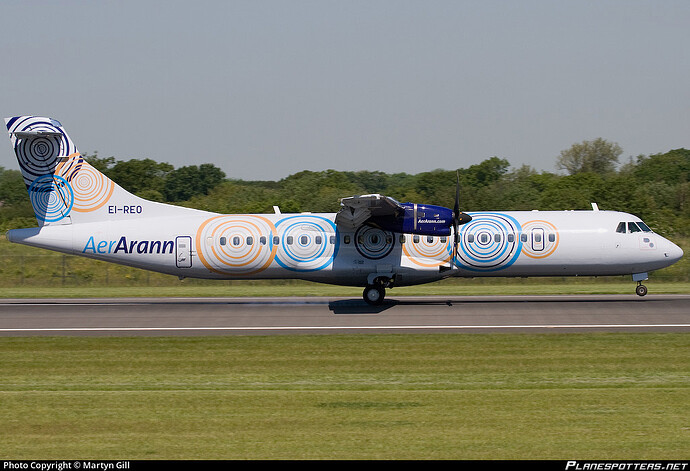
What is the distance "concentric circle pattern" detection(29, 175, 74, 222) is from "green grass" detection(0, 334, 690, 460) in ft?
27.0

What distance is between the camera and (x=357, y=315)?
2383 centimetres

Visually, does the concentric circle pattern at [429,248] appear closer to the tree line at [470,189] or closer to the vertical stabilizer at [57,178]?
the vertical stabilizer at [57,178]

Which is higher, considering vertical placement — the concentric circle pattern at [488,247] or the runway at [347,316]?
the concentric circle pattern at [488,247]

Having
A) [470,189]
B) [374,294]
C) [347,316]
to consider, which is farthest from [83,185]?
[470,189]

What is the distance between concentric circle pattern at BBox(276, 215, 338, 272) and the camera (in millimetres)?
26203

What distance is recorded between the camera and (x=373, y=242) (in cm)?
2597

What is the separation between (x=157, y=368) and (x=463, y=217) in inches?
519

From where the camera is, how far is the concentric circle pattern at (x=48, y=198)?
86.6 feet

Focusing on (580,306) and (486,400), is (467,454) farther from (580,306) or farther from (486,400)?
(580,306)

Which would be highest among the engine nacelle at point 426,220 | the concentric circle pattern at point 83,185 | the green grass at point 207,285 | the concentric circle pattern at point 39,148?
the concentric circle pattern at point 39,148

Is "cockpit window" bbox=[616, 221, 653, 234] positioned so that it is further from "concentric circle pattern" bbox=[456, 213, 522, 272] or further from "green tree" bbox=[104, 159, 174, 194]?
"green tree" bbox=[104, 159, 174, 194]

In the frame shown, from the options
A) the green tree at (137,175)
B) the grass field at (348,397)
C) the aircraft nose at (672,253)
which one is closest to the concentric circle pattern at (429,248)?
the grass field at (348,397)

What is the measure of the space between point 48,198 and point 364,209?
11.2 metres

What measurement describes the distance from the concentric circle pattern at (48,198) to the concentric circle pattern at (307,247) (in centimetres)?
779
